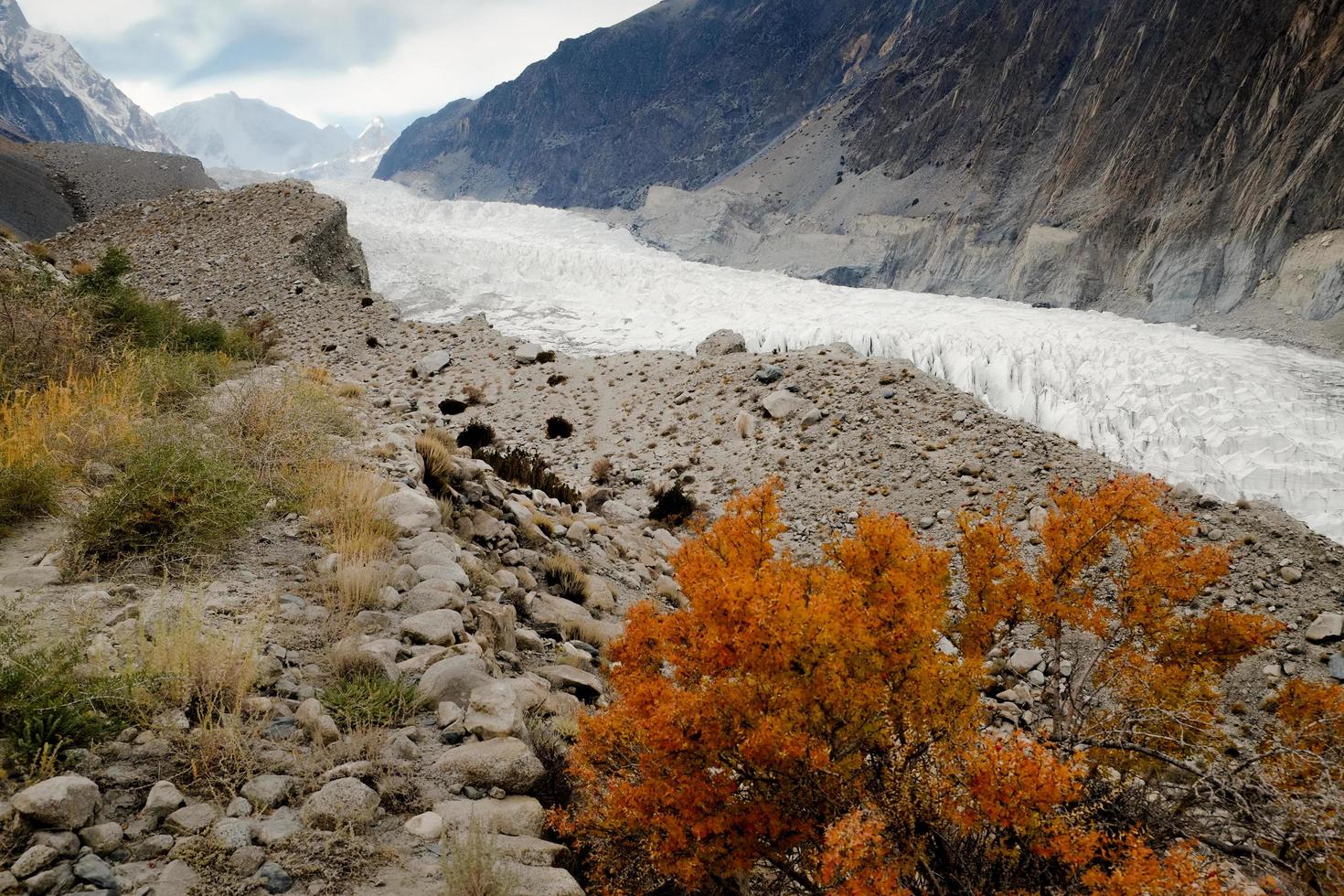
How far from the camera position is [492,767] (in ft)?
11.1

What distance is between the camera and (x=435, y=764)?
335 centimetres

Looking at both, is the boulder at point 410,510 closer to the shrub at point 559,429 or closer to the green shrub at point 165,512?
the green shrub at point 165,512

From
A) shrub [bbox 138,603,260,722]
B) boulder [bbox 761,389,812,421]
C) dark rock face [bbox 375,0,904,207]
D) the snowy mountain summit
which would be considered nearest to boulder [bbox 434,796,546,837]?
shrub [bbox 138,603,260,722]

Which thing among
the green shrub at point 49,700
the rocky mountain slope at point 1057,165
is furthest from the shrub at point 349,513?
the rocky mountain slope at point 1057,165

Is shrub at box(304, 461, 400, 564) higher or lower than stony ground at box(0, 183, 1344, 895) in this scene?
higher

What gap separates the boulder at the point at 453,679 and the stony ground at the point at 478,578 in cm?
2

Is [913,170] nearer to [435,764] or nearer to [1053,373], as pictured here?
[1053,373]

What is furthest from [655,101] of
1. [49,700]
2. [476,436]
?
[49,700]

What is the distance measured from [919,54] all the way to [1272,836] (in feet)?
371

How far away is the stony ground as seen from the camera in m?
2.63

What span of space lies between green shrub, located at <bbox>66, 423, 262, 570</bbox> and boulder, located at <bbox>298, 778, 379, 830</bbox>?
7.47 feet

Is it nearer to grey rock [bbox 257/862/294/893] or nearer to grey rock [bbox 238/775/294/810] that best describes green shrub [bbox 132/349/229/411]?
grey rock [bbox 238/775/294/810]

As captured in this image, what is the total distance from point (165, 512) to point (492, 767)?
3.20m

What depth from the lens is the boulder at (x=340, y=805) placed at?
275cm
